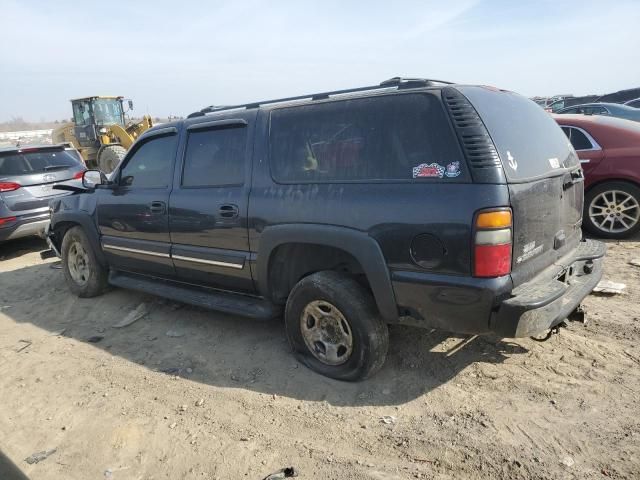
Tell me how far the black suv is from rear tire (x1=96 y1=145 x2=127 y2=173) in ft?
38.6

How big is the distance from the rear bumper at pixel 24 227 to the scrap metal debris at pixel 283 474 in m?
6.23

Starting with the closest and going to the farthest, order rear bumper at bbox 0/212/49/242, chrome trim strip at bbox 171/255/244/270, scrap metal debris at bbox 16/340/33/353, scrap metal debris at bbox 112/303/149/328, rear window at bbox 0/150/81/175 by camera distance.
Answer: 1. chrome trim strip at bbox 171/255/244/270
2. scrap metal debris at bbox 16/340/33/353
3. scrap metal debris at bbox 112/303/149/328
4. rear bumper at bbox 0/212/49/242
5. rear window at bbox 0/150/81/175

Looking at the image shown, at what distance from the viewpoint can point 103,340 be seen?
4.45 meters

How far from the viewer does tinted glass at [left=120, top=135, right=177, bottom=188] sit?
4324 mm

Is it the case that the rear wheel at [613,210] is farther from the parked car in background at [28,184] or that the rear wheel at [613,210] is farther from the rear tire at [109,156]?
the rear tire at [109,156]

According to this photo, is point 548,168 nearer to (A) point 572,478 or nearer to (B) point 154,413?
(A) point 572,478

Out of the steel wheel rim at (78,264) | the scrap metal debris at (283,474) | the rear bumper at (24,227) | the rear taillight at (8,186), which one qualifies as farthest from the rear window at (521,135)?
the rear taillight at (8,186)

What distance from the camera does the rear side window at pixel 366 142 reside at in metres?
2.75

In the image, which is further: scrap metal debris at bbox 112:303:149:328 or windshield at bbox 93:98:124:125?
windshield at bbox 93:98:124:125

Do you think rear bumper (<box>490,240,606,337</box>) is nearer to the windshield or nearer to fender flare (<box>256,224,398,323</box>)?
fender flare (<box>256,224,398,323</box>)

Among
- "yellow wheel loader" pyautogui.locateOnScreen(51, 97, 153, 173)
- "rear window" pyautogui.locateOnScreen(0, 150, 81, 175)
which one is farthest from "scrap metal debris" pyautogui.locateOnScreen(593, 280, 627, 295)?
"yellow wheel loader" pyautogui.locateOnScreen(51, 97, 153, 173)

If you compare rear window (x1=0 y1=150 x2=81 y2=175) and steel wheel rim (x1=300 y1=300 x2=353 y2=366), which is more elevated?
rear window (x1=0 y1=150 x2=81 y2=175)

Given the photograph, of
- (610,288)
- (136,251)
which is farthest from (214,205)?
(610,288)

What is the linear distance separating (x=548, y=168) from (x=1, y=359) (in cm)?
Answer: 464
